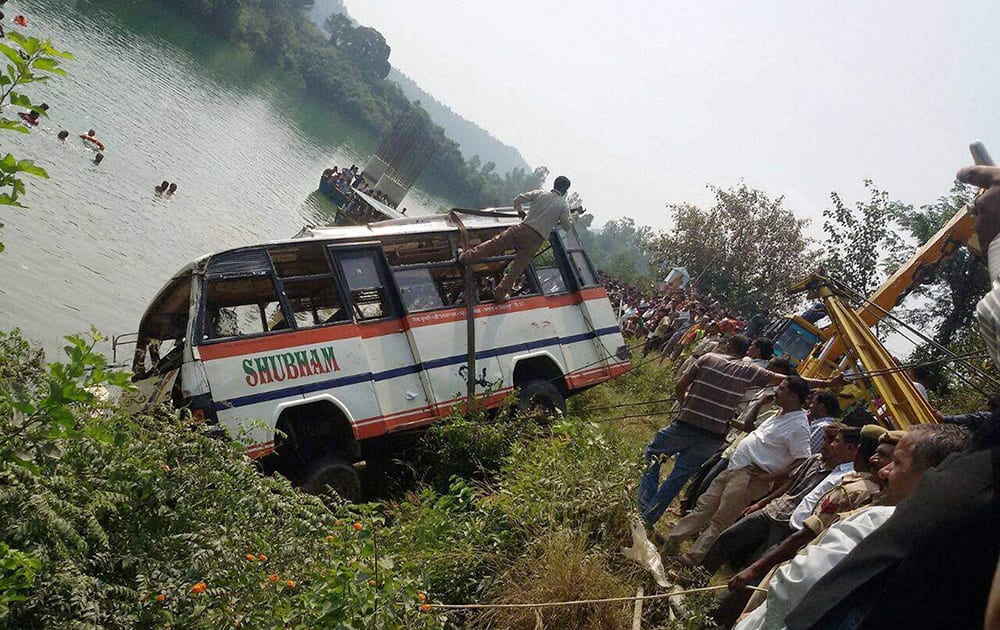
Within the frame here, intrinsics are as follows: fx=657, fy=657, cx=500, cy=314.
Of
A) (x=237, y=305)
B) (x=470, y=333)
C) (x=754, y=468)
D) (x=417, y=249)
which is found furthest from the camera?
(x=417, y=249)

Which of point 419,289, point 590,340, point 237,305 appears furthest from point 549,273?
point 237,305

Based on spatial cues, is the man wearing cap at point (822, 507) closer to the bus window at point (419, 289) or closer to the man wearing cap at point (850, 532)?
the man wearing cap at point (850, 532)

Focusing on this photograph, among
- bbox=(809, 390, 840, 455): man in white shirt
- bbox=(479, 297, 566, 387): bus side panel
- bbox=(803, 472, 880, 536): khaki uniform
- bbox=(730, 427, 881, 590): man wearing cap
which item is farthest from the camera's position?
bbox=(479, 297, 566, 387): bus side panel

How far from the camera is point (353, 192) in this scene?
88.8 feet

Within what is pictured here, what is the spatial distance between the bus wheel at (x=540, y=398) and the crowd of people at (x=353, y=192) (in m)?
17.2

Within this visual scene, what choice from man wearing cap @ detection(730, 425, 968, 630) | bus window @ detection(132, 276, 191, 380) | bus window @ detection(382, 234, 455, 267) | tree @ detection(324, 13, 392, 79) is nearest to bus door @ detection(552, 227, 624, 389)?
bus window @ detection(382, 234, 455, 267)

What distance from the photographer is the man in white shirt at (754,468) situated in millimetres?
5379

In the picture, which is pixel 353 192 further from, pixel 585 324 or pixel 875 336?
pixel 875 336

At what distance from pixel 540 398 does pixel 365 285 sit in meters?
2.91

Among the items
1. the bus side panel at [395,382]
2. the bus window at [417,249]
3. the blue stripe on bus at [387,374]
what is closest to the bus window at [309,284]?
the bus side panel at [395,382]

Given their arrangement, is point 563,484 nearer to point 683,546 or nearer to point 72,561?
point 683,546

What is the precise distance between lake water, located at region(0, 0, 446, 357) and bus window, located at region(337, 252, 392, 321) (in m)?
5.32

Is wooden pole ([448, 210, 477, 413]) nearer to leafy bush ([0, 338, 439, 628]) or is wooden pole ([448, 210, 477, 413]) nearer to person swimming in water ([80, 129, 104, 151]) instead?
leafy bush ([0, 338, 439, 628])

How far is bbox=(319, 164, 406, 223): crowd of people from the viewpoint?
25641 millimetres
